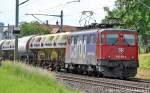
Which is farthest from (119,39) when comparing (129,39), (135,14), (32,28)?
(32,28)

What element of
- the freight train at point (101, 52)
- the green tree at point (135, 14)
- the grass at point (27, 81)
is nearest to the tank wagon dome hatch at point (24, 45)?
the freight train at point (101, 52)

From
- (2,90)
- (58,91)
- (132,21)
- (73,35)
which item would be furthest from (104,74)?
(132,21)

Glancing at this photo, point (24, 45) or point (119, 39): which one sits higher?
point (119, 39)

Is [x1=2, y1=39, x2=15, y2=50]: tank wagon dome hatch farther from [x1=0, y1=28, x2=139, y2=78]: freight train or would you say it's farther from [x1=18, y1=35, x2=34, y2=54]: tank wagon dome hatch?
[x1=0, y1=28, x2=139, y2=78]: freight train

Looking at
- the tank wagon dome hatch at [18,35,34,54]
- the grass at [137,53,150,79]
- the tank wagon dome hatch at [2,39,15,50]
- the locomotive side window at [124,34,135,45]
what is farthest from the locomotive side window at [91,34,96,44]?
the tank wagon dome hatch at [2,39,15,50]

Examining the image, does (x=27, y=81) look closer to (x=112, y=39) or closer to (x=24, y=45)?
(x=112, y=39)

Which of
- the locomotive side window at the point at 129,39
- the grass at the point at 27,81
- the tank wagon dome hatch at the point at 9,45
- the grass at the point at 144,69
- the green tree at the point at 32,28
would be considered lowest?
the grass at the point at 144,69

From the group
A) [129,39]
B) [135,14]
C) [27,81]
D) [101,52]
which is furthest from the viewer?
[135,14]

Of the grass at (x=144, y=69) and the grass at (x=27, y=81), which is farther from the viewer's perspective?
the grass at (x=144, y=69)

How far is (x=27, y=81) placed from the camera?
861 inches

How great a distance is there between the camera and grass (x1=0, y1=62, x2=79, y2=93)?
714 inches

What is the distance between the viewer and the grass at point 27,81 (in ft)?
59.5

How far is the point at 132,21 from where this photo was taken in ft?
254

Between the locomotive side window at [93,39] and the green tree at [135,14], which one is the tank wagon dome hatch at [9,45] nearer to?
the green tree at [135,14]
